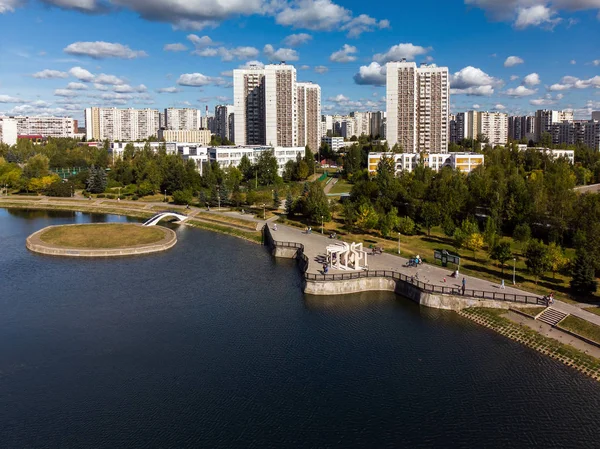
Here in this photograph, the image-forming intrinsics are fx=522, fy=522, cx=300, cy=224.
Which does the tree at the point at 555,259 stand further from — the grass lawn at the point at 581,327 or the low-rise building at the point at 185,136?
the low-rise building at the point at 185,136

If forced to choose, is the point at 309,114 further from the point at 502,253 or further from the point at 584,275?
the point at 584,275

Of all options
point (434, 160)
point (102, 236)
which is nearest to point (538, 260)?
point (102, 236)

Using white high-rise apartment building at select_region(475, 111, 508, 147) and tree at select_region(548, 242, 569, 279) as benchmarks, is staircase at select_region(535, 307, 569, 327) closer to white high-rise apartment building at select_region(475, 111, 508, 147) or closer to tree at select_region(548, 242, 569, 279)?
tree at select_region(548, 242, 569, 279)

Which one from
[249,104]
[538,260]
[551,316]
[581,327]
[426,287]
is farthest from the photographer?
[249,104]

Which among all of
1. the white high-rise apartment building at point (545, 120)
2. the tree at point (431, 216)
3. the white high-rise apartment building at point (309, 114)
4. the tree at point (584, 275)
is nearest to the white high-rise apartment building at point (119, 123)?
the white high-rise apartment building at point (309, 114)

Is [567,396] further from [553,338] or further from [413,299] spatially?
[413,299]
